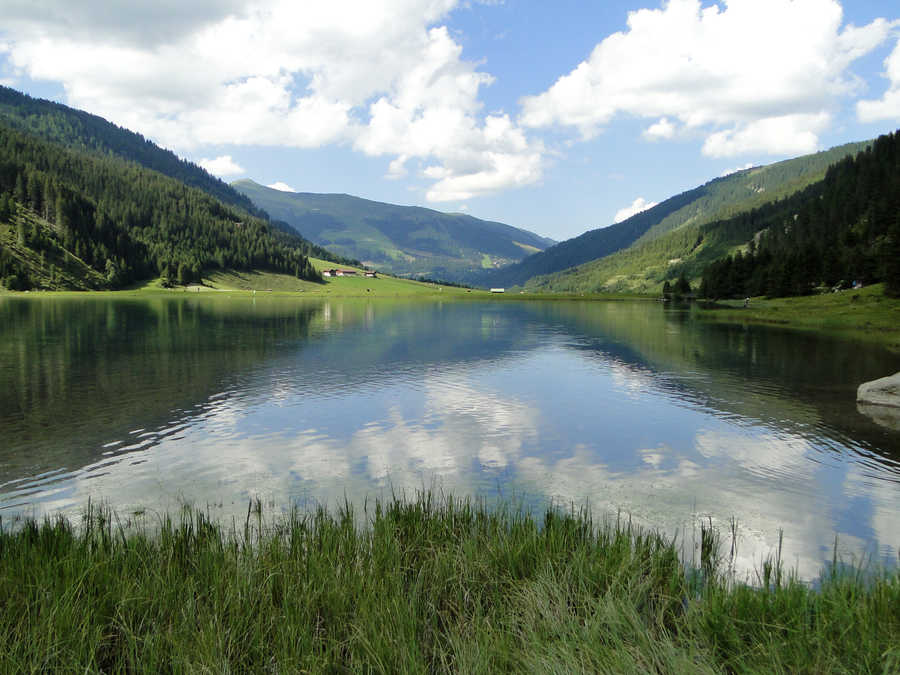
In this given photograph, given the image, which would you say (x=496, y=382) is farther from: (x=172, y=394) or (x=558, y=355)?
(x=172, y=394)

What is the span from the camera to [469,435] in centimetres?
2266

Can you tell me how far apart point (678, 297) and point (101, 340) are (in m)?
190

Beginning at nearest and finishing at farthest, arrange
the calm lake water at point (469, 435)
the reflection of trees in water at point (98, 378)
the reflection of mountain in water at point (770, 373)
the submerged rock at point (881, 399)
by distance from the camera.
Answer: the calm lake water at point (469, 435)
the reflection of trees in water at point (98, 378)
the reflection of mountain in water at point (770, 373)
the submerged rock at point (881, 399)

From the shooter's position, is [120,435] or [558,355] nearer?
[120,435]

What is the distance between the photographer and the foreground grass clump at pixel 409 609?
655 cm

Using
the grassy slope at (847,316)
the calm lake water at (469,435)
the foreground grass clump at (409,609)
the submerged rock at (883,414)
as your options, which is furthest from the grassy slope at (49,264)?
the submerged rock at (883,414)

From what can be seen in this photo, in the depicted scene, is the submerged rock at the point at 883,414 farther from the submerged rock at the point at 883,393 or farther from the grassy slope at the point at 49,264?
the grassy slope at the point at 49,264

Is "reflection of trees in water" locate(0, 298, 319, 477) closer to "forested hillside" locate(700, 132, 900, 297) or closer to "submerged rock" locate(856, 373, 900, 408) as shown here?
"submerged rock" locate(856, 373, 900, 408)

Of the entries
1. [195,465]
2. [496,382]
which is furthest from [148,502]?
[496,382]

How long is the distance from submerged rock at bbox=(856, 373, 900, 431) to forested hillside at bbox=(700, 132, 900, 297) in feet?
202

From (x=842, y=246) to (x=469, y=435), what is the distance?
139524 millimetres

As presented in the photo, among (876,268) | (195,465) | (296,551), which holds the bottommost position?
(195,465)

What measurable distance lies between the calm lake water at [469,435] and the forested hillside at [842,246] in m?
65.8

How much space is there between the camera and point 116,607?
7496 millimetres
